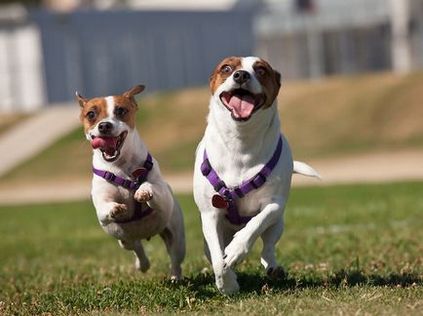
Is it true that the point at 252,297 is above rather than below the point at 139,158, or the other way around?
below

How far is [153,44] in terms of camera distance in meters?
53.1

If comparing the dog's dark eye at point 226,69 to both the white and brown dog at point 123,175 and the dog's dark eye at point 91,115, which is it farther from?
the dog's dark eye at point 91,115

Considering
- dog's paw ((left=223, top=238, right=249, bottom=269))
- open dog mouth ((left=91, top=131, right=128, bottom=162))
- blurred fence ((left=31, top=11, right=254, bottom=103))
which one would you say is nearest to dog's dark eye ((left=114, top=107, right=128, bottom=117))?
open dog mouth ((left=91, top=131, right=128, bottom=162))

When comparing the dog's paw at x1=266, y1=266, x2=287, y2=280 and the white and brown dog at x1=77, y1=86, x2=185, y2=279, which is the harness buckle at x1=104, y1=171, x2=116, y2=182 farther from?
the dog's paw at x1=266, y1=266, x2=287, y2=280

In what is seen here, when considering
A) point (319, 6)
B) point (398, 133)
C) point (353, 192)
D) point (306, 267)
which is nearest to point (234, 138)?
point (306, 267)

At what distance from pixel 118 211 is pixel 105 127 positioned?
60cm

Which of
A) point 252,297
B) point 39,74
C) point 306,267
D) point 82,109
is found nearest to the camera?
point 252,297

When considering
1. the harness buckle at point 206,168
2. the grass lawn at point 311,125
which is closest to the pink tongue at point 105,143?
the harness buckle at point 206,168

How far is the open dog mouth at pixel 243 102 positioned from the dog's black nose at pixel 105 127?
2.79 feet

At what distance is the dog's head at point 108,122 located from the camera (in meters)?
8.66

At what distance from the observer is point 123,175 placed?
898cm

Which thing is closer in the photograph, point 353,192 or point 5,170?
point 353,192

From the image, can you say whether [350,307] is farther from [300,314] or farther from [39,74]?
[39,74]

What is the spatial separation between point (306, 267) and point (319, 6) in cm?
5265
